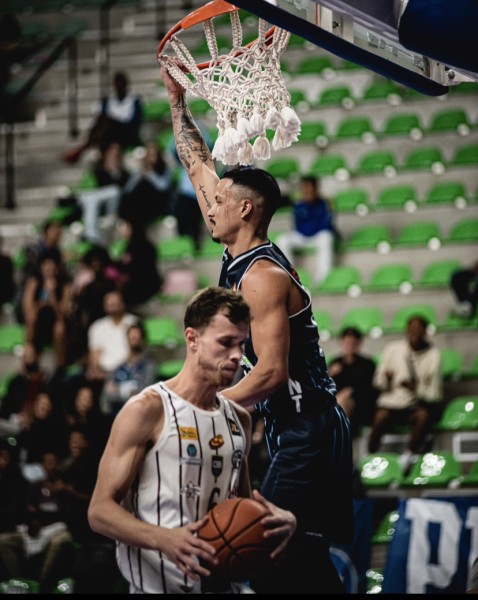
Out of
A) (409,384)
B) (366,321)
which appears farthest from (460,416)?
(366,321)

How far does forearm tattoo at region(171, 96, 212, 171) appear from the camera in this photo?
5.95m

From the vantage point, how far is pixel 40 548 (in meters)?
8.46

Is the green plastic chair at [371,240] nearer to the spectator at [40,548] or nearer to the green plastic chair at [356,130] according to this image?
the green plastic chair at [356,130]

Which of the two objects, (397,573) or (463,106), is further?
(463,106)

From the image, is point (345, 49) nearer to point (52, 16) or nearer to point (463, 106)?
point (463, 106)

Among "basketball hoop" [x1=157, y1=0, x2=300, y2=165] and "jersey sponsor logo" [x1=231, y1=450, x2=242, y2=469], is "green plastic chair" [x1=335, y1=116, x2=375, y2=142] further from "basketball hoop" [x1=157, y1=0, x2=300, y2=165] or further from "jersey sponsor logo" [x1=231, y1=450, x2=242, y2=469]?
"jersey sponsor logo" [x1=231, y1=450, x2=242, y2=469]

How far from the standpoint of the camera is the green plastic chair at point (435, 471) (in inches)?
373

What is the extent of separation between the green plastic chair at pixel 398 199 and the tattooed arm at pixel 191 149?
7.26 metres

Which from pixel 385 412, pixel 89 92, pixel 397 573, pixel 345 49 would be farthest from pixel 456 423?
pixel 89 92

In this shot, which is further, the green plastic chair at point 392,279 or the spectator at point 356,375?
the green plastic chair at point 392,279

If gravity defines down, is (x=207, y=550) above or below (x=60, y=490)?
above

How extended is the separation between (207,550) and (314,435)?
121 centimetres

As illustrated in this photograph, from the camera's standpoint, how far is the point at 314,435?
508 centimetres

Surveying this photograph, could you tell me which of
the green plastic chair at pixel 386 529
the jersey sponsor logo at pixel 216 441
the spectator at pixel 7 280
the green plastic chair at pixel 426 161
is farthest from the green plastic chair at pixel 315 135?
the jersey sponsor logo at pixel 216 441
